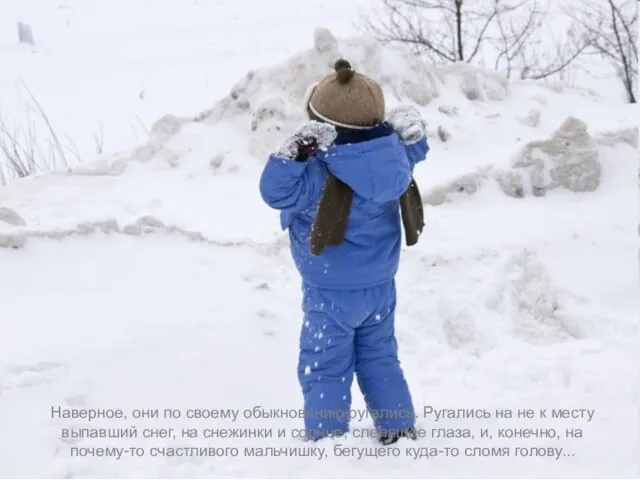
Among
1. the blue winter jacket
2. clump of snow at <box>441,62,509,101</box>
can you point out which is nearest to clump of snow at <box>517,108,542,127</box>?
clump of snow at <box>441,62,509,101</box>

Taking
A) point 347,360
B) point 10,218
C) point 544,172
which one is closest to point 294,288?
point 347,360

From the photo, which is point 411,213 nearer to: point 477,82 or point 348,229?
point 348,229

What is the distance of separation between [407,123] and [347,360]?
718 millimetres

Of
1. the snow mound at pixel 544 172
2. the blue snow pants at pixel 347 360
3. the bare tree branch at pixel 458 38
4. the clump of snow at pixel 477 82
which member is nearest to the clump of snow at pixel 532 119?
the clump of snow at pixel 477 82

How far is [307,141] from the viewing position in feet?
6.89

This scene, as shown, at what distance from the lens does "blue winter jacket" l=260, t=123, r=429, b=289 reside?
2160mm

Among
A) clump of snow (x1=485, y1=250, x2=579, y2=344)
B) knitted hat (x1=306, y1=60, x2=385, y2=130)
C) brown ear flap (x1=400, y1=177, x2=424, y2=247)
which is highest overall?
knitted hat (x1=306, y1=60, x2=385, y2=130)

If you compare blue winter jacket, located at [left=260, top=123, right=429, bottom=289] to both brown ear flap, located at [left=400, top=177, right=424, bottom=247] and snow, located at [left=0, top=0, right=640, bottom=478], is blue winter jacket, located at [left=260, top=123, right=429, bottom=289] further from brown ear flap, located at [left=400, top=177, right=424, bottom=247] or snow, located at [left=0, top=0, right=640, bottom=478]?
snow, located at [left=0, top=0, right=640, bottom=478]

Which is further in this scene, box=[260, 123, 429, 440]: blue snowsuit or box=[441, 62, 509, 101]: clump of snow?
box=[441, 62, 509, 101]: clump of snow

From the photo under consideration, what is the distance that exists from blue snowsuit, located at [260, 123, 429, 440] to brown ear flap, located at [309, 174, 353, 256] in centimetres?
3

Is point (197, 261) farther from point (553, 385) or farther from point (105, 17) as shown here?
point (105, 17)

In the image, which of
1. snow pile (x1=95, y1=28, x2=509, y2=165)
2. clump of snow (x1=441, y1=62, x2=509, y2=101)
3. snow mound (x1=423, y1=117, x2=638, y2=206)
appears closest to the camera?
snow mound (x1=423, y1=117, x2=638, y2=206)

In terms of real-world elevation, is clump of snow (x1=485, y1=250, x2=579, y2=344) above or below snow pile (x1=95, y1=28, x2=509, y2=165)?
below

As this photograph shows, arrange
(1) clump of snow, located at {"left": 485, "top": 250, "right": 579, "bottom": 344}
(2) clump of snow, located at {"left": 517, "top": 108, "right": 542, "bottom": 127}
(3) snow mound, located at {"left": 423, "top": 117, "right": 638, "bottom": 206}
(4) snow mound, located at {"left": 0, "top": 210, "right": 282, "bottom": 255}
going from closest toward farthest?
(1) clump of snow, located at {"left": 485, "top": 250, "right": 579, "bottom": 344}
(4) snow mound, located at {"left": 0, "top": 210, "right": 282, "bottom": 255}
(3) snow mound, located at {"left": 423, "top": 117, "right": 638, "bottom": 206}
(2) clump of snow, located at {"left": 517, "top": 108, "right": 542, "bottom": 127}
